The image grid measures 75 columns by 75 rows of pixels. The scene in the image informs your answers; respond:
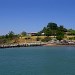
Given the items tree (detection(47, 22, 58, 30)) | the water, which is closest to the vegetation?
tree (detection(47, 22, 58, 30))

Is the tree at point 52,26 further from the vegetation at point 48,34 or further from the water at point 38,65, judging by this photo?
the water at point 38,65

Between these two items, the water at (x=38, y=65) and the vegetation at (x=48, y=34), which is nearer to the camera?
the water at (x=38, y=65)

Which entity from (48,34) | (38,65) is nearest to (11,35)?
(48,34)

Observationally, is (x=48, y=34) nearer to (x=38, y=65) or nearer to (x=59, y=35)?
(x=59, y=35)

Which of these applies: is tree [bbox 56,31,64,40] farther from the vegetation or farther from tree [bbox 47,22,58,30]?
tree [bbox 47,22,58,30]

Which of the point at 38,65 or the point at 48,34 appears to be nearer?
the point at 38,65

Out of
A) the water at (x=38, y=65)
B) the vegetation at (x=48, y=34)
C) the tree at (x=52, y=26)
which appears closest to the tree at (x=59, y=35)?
the vegetation at (x=48, y=34)

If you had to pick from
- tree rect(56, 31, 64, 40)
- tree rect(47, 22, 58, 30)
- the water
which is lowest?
the water

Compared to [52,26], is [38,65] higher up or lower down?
lower down

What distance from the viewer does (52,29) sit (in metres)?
169

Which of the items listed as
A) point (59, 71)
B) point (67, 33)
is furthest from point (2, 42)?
point (59, 71)

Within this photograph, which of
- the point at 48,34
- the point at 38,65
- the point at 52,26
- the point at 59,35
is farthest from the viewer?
the point at 52,26

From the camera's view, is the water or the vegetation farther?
the vegetation

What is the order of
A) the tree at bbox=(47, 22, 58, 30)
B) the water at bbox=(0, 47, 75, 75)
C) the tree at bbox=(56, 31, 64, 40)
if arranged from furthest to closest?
the tree at bbox=(47, 22, 58, 30), the tree at bbox=(56, 31, 64, 40), the water at bbox=(0, 47, 75, 75)
